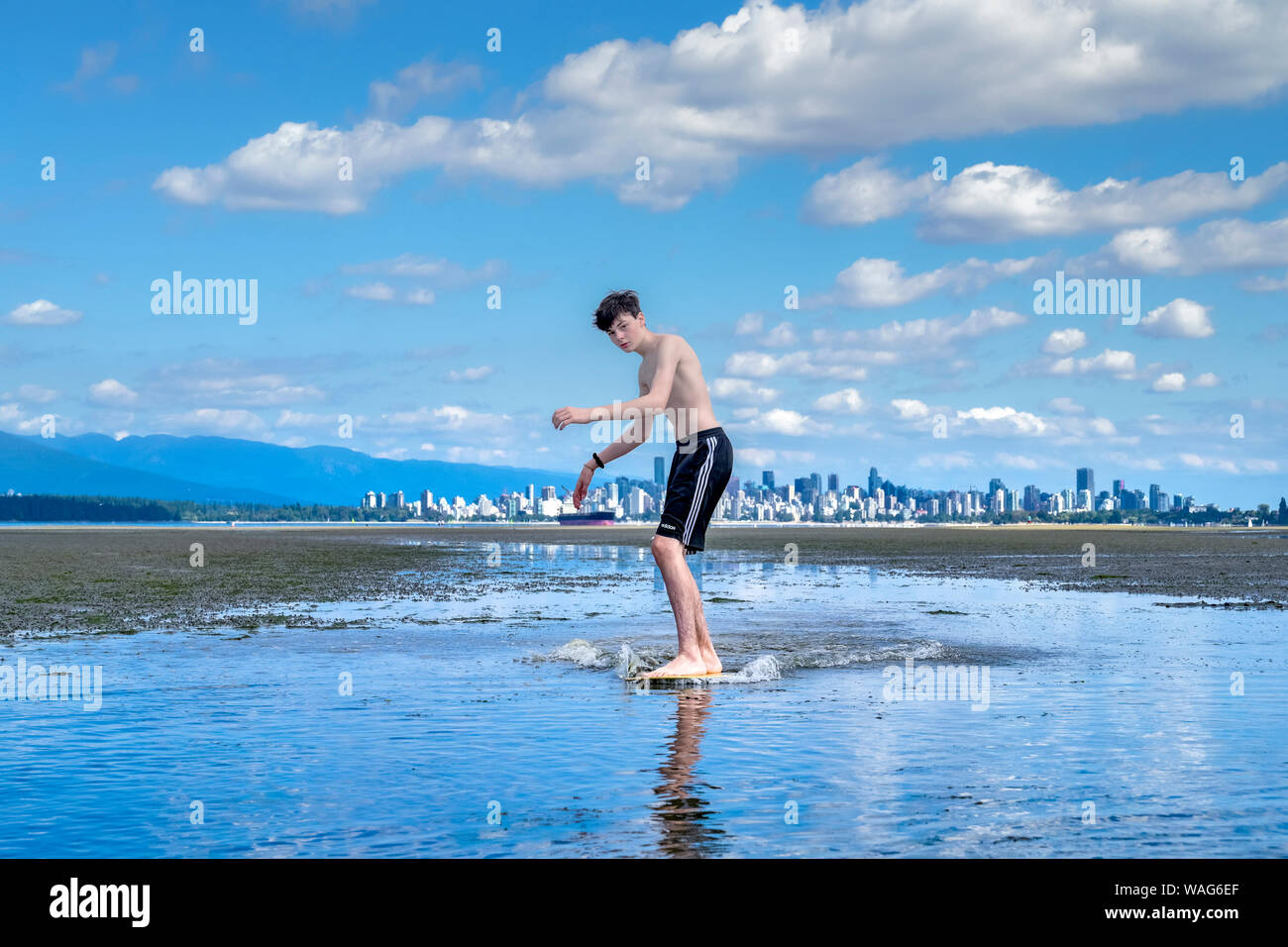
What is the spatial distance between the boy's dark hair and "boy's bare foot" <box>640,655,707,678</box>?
153 inches

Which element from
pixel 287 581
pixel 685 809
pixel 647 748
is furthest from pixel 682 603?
pixel 287 581

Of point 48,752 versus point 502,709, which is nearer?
point 48,752

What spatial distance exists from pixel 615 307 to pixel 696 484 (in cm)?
216

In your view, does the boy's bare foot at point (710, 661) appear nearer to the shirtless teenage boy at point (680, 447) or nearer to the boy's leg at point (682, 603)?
the boy's leg at point (682, 603)

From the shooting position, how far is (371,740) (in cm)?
1066

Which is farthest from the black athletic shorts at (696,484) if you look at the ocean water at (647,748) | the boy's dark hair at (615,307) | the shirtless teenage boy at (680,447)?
the ocean water at (647,748)

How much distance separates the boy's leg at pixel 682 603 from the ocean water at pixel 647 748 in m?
0.46

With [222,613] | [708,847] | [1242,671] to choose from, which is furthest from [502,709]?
[222,613]

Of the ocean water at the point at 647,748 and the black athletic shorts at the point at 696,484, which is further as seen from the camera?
the black athletic shorts at the point at 696,484

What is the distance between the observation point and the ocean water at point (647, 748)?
24.4 feet

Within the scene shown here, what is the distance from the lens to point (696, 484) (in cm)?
1405

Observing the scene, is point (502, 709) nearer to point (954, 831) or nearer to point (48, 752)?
point (48, 752)
